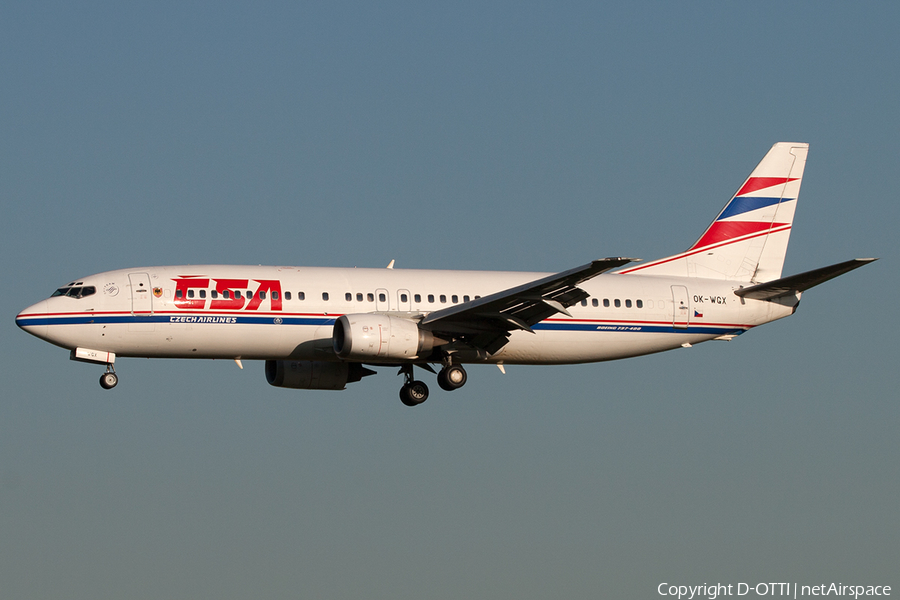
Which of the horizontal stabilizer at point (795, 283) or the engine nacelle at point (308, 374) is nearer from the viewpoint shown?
the horizontal stabilizer at point (795, 283)

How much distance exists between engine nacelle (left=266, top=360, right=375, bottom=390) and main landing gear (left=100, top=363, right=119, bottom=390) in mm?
6262

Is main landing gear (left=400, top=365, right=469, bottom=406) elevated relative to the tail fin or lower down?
lower down

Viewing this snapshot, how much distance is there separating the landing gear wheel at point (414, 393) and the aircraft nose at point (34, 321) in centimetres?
1217

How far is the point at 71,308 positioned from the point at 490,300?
13.1 m

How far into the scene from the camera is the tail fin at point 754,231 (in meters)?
46.0

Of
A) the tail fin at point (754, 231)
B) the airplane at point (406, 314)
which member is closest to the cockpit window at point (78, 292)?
the airplane at point (406, 314)

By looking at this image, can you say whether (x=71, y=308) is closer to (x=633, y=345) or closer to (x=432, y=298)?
(x=432, y=298)

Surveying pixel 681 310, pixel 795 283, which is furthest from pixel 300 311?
pixel 795 283

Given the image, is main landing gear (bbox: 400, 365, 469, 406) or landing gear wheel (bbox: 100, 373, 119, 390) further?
main landing gear (bbox: 400, 365, 469, 406)

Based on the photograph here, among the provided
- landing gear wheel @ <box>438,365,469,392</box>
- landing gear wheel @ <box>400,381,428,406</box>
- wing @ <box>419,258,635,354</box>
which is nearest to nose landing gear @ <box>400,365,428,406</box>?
landing gear wheel @ <box>400,381,428,406</box>

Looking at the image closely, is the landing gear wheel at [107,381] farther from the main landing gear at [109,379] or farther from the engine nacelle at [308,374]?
the engine nacelle at [308,374]

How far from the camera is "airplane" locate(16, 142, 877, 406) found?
3847 cm

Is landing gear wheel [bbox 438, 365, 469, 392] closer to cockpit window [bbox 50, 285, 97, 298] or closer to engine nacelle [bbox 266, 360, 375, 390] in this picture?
engine nacelle [bbox 266, 360, 375, 390]

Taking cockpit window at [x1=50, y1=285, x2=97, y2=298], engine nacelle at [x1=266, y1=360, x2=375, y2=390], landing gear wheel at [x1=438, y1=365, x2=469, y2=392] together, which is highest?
cockpit window at [x1=50, y1=285, x2=97, y2=298]
